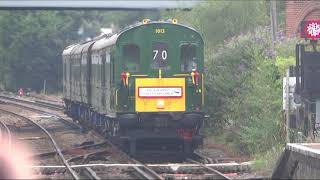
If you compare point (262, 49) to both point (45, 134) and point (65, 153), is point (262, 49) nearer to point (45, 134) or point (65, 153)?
point (65, 153)

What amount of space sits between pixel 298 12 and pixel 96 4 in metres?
9.12

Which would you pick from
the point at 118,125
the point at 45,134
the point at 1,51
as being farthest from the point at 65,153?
the point at 1,51

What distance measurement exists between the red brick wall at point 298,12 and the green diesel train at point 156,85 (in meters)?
12.7

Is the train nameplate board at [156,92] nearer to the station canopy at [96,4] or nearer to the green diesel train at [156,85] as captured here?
the green diesel train at [156,85]

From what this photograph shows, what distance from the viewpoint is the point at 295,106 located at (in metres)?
18.7

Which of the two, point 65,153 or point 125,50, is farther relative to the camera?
point 65,153

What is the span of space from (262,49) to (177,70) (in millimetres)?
4139

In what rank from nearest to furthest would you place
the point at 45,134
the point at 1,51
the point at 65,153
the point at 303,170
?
the point at 303,170, the point at 65,153, the point at 45,134, the point at 1,51

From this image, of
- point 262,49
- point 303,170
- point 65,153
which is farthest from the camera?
point 262,49

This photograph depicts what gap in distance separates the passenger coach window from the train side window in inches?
42.1

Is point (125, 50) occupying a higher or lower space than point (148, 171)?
higher

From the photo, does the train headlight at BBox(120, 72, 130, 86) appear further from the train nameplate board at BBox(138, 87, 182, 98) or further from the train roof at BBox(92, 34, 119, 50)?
the train roof at BBox(92, 34, 119, 50)

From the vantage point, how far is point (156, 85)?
66.7ft

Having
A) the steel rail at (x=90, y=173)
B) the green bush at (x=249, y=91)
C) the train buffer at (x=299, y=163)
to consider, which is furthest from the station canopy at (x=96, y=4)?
the train buffer at (x=299, y=163)
